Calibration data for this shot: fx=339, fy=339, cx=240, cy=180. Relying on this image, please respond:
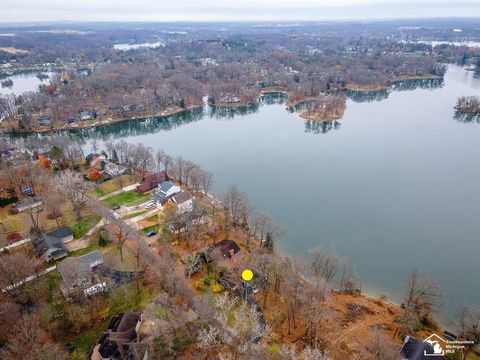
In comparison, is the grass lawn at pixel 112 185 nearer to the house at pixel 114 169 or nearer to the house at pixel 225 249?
the house at pixel 114 169

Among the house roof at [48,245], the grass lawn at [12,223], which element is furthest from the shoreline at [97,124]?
the house roof at [48,245]

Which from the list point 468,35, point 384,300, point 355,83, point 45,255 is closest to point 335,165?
point 384,300

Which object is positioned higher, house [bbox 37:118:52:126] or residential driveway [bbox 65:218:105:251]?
house [bbox 37:118:52:126]

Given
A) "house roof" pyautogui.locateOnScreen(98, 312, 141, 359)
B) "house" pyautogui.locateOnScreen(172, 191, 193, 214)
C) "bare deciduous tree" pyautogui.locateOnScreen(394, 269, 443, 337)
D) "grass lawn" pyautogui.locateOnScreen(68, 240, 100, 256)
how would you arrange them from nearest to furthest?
1. "house roof" pyautogui.locateOnScreen(98, 312, 141, 359)
2. "bare deciduous tree" pyautogui.locateOnScreen(394, 269, 443, 337)
3. "grass lawn" pyautogui.locateOnScreen(68, 240, 100, 256)
4. "house" pyautogui.locateOnScreen(172, 191, 193, 214)

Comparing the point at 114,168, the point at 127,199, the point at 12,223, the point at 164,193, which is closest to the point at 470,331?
the point at 164,193

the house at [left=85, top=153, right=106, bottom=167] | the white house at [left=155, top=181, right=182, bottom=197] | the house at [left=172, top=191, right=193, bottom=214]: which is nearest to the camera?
the house at [left=172, top=191, right=193, bottom=214]

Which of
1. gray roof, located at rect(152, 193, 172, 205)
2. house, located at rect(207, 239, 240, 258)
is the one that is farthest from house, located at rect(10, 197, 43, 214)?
house, located at rect(207, 239, 240, 258)

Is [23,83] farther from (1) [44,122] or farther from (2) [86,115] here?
(2) [86,115]

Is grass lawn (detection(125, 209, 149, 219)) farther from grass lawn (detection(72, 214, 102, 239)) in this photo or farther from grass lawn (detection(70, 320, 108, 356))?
grass lawn (detection(70, 320, 108, 356))
